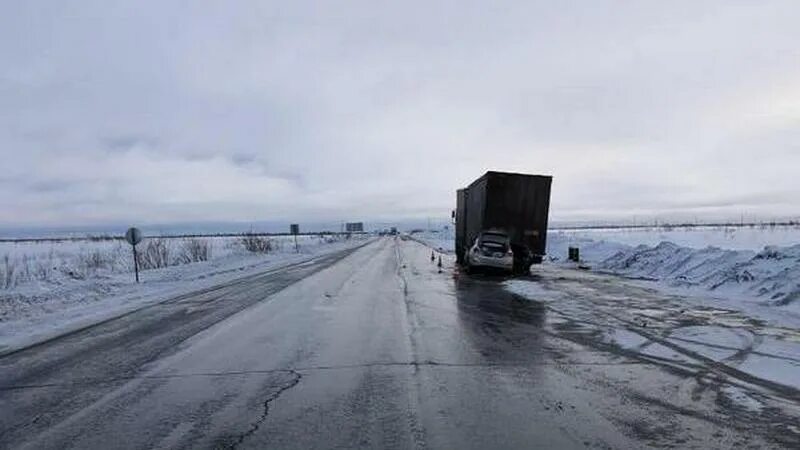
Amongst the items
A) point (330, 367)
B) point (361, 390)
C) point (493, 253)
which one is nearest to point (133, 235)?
point (493, 253)

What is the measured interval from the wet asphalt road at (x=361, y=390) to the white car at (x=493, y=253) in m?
13.4

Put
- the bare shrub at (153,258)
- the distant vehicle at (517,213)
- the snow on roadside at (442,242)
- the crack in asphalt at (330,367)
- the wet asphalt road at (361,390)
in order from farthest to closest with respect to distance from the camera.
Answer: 1. the snow on roadside at (442,242)
2. the bare shrub at (153,258)
3. the distant vehicle at (517,213)
4. the crack in asphalt at (330,367)
5. the wet asphalt road at (361,390)

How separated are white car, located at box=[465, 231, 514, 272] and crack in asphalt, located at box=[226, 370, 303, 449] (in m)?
19.5

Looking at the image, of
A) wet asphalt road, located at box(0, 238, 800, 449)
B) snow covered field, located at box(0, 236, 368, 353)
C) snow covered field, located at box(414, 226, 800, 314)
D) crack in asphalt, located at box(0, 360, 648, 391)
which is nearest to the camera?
wet asphalt road, located at box(0, 238, 800, 449)

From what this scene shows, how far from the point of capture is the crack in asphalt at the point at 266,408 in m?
5.87

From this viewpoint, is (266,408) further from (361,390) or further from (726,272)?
(726,272)

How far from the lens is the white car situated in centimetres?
2767

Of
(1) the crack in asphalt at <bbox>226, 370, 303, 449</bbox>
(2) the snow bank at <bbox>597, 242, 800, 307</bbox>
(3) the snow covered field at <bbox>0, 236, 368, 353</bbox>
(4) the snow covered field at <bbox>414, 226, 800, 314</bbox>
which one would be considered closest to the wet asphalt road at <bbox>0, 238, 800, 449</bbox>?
(1) the crack in asphalt at <bbox>226, 370, 303, 449</bbox>

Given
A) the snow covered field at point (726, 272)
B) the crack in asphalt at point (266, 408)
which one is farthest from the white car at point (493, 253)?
the crack in asphalt at point (266, 408)

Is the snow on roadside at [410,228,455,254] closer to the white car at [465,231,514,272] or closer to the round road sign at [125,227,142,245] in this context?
the white car at [465,231,514,272]

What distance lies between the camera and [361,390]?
773 centimetres

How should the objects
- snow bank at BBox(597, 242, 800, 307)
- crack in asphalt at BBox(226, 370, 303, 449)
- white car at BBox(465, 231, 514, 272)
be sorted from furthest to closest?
white car at BBox(465, 231, 514, 272) < snow bank at BBox(597, 242, 800, 307) < crack in asphalt at BBox(226, 370, 303, 449)

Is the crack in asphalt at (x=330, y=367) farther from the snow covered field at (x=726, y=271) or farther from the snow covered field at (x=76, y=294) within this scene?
the snow covered field at (x=726, y=271)

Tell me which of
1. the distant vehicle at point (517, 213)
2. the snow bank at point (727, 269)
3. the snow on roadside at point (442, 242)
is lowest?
the snow on roadside at point (442, 242)
